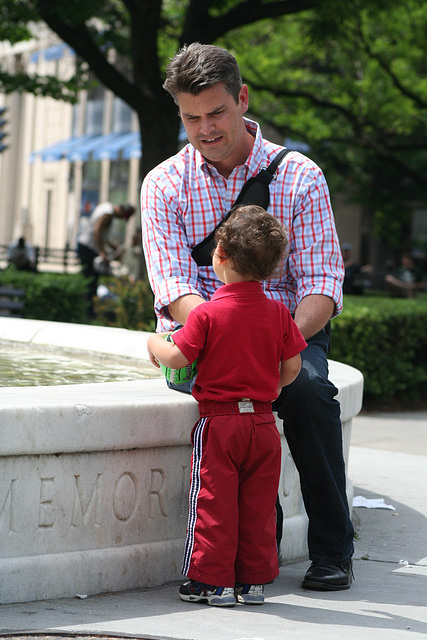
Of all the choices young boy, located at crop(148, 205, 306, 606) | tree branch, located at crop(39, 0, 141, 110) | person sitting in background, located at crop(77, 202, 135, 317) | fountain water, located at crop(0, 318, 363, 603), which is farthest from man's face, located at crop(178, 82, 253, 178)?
person sitting in background, located at crop(77, 202, 135, 317)

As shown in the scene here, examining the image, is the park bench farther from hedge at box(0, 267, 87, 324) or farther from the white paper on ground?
the white paper on ground

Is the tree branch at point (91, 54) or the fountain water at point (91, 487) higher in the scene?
the tree branch at point (91, 54)

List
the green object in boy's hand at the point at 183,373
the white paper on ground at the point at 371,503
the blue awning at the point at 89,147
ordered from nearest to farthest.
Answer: the green object in boy's hand at the point at 183,373
the white paper on ground at the point at 371,503
the blue awning at the point at 89,147

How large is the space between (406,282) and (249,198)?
1761cm

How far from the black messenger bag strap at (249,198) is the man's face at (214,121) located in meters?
0.15

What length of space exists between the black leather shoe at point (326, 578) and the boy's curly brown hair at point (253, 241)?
1191 mm

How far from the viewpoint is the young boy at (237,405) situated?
3.51 m

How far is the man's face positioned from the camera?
3865 mm

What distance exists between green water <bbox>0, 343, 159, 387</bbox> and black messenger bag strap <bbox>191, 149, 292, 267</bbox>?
116cm

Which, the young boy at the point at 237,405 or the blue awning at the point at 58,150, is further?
the blue awning at the point at 58,150

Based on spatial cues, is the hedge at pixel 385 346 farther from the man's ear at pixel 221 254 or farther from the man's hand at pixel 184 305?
the man's ear at pixel 221 254

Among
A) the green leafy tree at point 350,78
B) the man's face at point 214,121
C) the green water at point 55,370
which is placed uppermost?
the green leafy tree at point 350,78

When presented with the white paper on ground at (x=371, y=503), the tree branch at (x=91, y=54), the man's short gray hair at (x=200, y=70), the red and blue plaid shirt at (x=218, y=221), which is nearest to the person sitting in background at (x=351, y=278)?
the tree branch at (x=91, y=54)

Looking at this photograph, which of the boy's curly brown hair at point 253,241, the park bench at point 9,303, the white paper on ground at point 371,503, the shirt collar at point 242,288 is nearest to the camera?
the boy's curly brown hair at point 253,241
